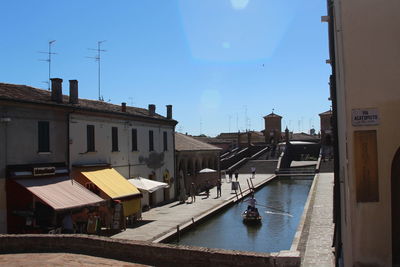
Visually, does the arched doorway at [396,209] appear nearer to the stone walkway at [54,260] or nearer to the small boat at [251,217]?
the stone walkway at [54,260]

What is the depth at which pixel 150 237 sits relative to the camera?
62.6 ft

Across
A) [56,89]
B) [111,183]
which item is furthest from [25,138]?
[111,183]

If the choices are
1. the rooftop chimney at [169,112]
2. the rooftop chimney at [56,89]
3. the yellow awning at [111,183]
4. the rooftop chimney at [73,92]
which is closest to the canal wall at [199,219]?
the yellow awning at [111,183]

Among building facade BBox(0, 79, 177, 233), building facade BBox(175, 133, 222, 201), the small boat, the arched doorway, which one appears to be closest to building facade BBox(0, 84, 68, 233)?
building facade BBox(0, 79, 177, 233)

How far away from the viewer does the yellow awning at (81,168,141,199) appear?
69.5 feet

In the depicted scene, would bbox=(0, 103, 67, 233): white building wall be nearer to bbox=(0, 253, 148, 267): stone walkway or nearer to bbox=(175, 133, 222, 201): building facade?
bbox=(0, 253, 148, 267): stone walkway

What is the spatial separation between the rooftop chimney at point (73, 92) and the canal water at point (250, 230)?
9.13 meters

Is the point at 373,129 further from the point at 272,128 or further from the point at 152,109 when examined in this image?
the point at 272,128

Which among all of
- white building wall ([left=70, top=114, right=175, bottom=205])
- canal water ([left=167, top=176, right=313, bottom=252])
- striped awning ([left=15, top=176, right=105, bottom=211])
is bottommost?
canal water ([left=167, top=176, right=313, bottom=252])

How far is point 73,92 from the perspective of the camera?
23375mm

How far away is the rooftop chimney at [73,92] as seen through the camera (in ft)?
75.8

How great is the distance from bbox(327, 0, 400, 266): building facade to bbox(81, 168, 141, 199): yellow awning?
47.6 ft

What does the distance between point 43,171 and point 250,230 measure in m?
11.3

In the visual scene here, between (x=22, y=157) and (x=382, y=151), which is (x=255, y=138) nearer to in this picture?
(x=22, y=157)
